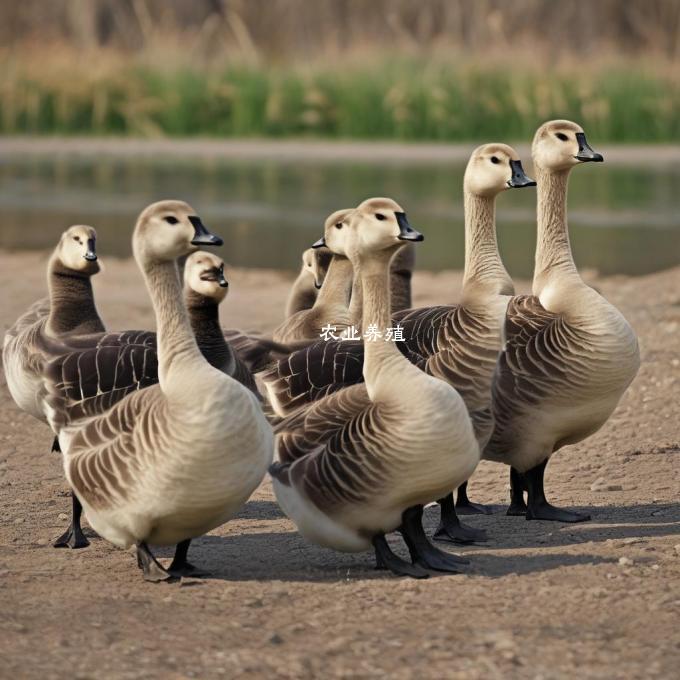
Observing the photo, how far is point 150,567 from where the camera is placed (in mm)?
5441

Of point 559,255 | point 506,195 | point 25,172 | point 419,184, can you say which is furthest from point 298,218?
point 559,255

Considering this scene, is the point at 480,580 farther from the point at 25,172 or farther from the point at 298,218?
the point at 25,172

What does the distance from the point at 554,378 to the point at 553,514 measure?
0.61m

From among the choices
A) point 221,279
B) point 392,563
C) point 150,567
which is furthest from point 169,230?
point 392,563

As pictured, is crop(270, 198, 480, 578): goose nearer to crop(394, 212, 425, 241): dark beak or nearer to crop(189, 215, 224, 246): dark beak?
crop(394, 212, 425, 241): dark beak

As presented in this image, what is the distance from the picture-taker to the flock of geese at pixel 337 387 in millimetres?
5242

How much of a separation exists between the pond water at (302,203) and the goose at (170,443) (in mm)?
9180

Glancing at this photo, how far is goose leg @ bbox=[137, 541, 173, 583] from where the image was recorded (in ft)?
17.7

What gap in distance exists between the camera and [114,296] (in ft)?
41.5

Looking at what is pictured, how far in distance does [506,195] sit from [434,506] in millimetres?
15741

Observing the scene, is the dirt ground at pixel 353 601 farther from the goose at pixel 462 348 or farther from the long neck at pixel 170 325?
the long neck at pixel 170 325

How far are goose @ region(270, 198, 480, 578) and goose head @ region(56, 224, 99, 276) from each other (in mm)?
1891

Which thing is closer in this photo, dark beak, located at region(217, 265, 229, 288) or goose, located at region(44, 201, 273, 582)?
goose, located at region(44, 201, 273, 582)

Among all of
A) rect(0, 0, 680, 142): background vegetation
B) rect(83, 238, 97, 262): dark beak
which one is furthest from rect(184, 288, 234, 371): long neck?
rect(0, 0, 680, 142): background vegetation
